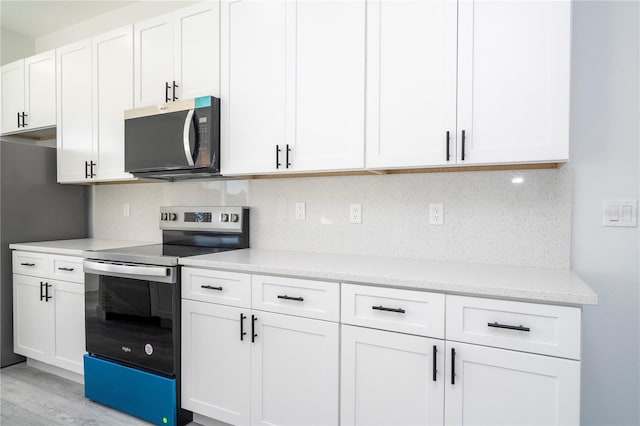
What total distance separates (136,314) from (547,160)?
2186 mm

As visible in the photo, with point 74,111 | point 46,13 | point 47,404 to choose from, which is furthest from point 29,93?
point 47,404

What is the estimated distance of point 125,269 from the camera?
217 cm

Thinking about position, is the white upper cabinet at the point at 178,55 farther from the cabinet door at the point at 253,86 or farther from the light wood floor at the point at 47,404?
the light wood floor at the point at 47,404

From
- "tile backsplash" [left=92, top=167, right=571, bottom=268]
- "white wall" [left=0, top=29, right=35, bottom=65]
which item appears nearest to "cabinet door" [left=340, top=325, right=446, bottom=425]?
"tile backsplash" [left=92, top=167, right=571, bottom=268]

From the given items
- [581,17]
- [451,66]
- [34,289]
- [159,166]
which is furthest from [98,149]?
[581,17]

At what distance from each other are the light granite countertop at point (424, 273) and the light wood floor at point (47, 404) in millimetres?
1068

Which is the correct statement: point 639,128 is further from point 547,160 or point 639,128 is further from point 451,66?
point 451,66

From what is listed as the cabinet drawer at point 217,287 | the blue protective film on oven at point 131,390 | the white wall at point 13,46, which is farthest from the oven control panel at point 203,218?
the white wall at point 13,46

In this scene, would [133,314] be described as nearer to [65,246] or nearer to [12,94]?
[65,246]

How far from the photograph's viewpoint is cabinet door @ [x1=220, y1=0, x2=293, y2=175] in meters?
2.11

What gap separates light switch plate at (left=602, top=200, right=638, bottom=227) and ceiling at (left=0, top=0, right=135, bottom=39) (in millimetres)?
3654

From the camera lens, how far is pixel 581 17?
177 centimetres

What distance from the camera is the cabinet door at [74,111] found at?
2.92 meters

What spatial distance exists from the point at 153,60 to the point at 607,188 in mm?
2697
